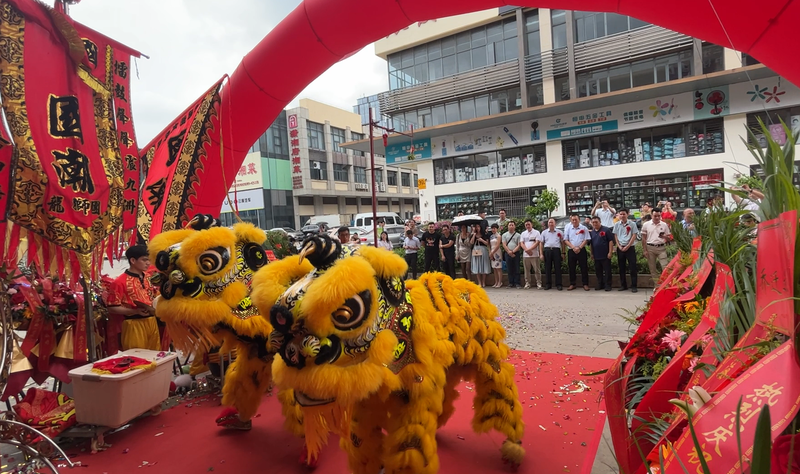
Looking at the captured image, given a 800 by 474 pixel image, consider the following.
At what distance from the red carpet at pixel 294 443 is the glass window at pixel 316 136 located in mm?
24857

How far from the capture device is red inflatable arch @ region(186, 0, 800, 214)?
2.14 m

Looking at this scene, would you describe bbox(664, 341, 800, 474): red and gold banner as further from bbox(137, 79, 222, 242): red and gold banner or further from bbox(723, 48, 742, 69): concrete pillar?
bbox(723, 48, 742, 69): concrete pillar

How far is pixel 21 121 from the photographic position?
7.22 ft

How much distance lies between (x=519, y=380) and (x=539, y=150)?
13.6 meters

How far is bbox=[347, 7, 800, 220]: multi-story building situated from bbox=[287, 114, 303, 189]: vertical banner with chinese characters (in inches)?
360

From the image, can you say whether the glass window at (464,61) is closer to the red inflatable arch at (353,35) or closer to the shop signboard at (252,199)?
the shop signboard at (252,199)

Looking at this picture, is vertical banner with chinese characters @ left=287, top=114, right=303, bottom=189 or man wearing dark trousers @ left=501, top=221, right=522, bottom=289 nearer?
man wearing dark trousers @ left=501, top=221, right=522, bottom=289

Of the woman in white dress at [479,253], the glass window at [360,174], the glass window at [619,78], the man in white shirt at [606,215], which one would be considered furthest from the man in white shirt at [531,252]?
the glass window at [360,174]

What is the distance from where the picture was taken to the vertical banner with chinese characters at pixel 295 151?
2595cm

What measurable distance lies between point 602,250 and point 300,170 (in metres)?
21.8

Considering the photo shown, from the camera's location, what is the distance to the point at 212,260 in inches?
101

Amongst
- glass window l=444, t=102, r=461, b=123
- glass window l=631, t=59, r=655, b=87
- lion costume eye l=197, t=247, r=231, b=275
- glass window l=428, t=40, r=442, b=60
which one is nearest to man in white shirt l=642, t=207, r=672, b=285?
lion costume eye l=197, t=247, r=231, b=275

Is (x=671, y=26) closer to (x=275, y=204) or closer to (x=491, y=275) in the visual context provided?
(x=491, y=275)

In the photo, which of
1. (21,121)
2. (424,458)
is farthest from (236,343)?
(21,121)
